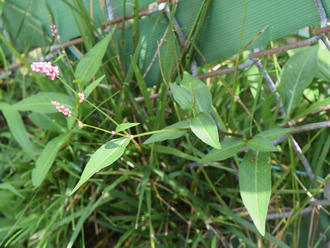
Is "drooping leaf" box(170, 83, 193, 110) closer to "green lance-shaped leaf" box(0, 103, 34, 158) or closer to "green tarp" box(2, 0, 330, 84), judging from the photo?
"green tarp" box(2, 0, 330, 84)

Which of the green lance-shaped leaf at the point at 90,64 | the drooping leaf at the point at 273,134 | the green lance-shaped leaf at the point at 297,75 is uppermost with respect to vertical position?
the green lance-shaped leaf at the point at 90,64

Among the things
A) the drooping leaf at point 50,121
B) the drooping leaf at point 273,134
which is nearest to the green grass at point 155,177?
the drooping leaf at point 50,121

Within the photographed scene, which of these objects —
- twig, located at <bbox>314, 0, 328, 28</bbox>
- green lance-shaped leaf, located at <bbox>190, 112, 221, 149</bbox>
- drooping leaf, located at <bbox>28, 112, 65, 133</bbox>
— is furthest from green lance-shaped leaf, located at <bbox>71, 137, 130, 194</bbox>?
twig, located at <bbox>314, 0, 328, 28</bbox>

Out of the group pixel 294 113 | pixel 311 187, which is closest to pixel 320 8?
pixel 294 113

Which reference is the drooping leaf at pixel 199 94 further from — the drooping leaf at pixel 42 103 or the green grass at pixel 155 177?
the drooping leaf at pixel 42 103

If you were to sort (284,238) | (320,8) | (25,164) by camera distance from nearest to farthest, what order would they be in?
(320,8)
(284,238)
(25,164)

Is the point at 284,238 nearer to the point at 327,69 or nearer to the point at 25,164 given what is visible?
the point at 327,69
